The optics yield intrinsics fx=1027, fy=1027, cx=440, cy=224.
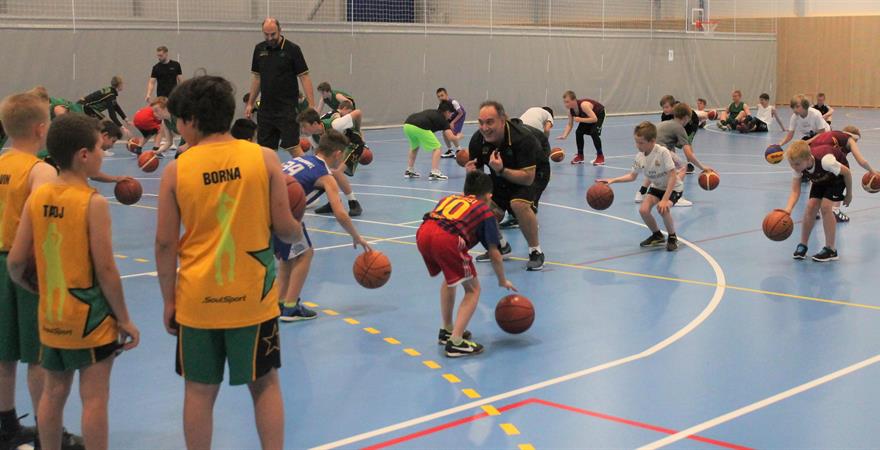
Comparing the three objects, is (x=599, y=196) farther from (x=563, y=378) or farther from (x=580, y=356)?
(x=563, y=378)

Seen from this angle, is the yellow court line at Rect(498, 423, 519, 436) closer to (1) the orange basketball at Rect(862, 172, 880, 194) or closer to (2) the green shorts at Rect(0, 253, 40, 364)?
(2) the green shorts at Rect(0, 253, 40, 364)

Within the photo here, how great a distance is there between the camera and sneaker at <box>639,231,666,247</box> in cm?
1166

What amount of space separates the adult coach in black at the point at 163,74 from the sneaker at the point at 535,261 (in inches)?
593

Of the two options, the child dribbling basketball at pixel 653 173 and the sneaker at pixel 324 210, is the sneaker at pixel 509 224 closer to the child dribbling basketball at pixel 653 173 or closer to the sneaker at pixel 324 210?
the child dribbling basketball at pixel 653 173

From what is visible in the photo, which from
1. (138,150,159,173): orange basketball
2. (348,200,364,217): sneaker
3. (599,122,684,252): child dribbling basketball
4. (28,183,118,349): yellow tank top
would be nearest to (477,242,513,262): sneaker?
(599,122,684,252): child dribbling basketball

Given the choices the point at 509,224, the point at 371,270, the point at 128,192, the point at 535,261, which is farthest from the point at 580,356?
the point at 128,192

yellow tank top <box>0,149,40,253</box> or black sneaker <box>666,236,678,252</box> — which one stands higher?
yellow tank top <box>0,149,40,253</box>

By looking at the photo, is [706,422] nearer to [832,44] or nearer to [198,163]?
[198,163]

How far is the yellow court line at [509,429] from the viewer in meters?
5.77

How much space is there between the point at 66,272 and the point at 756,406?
13.2ft

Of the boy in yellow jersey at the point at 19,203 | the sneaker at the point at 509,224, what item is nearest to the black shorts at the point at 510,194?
the sneaker at the point at 509,224

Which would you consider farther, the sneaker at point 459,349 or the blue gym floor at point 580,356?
the sneaker at point 459,349

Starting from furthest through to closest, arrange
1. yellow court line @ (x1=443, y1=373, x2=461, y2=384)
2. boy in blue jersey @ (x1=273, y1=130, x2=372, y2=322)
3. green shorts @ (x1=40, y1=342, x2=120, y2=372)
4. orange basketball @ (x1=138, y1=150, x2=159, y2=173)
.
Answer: orange basketball @ (x1=138, y1=150, x2=159, y2=173) < boy in blue jersey @ (x1=273, y1=130, x2=372, y2=322) < yellow court line @ (x1=443, y1=373, x2=461, y2=384) < green shorts @ (x1=40, y1=342, x2=120, y2=372)

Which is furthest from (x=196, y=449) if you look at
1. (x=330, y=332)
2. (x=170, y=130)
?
(x=170, y=130)
